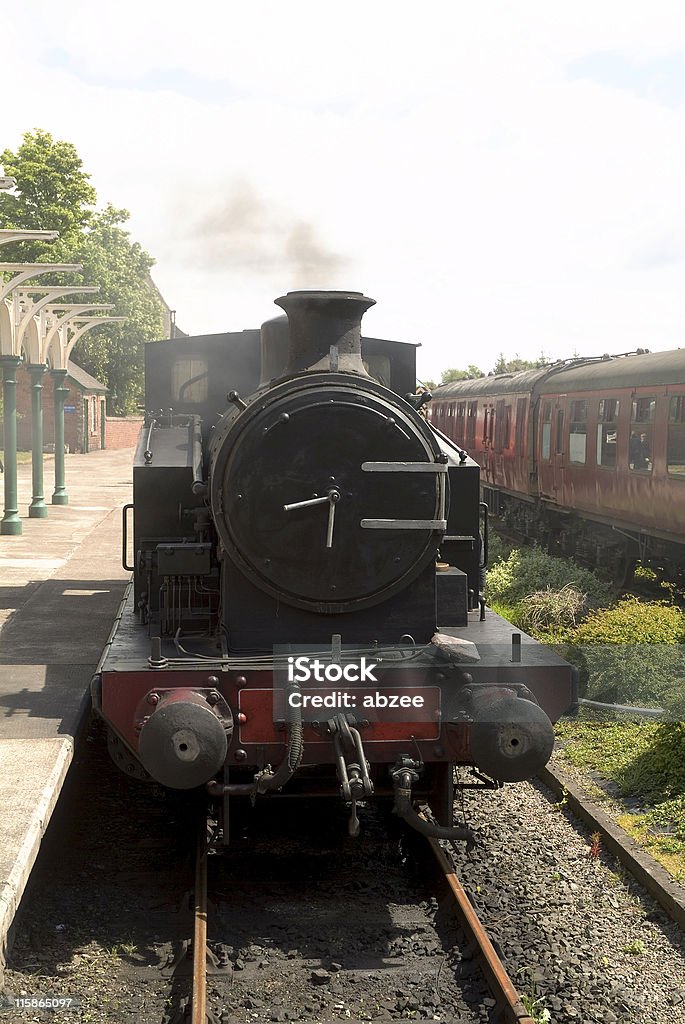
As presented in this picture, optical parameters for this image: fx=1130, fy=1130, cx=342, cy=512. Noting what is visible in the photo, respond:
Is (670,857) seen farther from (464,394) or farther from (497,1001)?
(464,394)

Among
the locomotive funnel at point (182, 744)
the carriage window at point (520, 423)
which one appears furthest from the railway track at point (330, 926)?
the carriage window at point (520, 423)

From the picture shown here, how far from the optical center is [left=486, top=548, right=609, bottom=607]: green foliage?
1237 cm

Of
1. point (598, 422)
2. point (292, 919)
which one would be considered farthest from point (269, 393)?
point (598, 422)

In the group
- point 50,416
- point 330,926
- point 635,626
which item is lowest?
point 330,926

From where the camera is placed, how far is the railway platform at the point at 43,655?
519cm

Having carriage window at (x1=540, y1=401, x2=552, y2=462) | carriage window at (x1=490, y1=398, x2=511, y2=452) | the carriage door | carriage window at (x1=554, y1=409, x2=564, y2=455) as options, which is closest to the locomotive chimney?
the carriage door

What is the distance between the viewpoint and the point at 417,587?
19.9 feet

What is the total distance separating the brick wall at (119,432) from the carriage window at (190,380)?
4927cm

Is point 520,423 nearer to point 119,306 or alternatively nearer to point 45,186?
point 45,186

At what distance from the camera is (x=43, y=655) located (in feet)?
28.3

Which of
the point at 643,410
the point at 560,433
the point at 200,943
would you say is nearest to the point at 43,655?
the point at 200,943

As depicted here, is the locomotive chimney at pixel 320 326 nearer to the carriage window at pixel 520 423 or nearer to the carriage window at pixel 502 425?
the carriage window at pixel 520 423

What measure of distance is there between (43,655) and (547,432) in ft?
32.1

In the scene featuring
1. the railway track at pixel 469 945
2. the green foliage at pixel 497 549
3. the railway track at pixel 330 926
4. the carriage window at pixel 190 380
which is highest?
the carriage window at pixel 190 380
